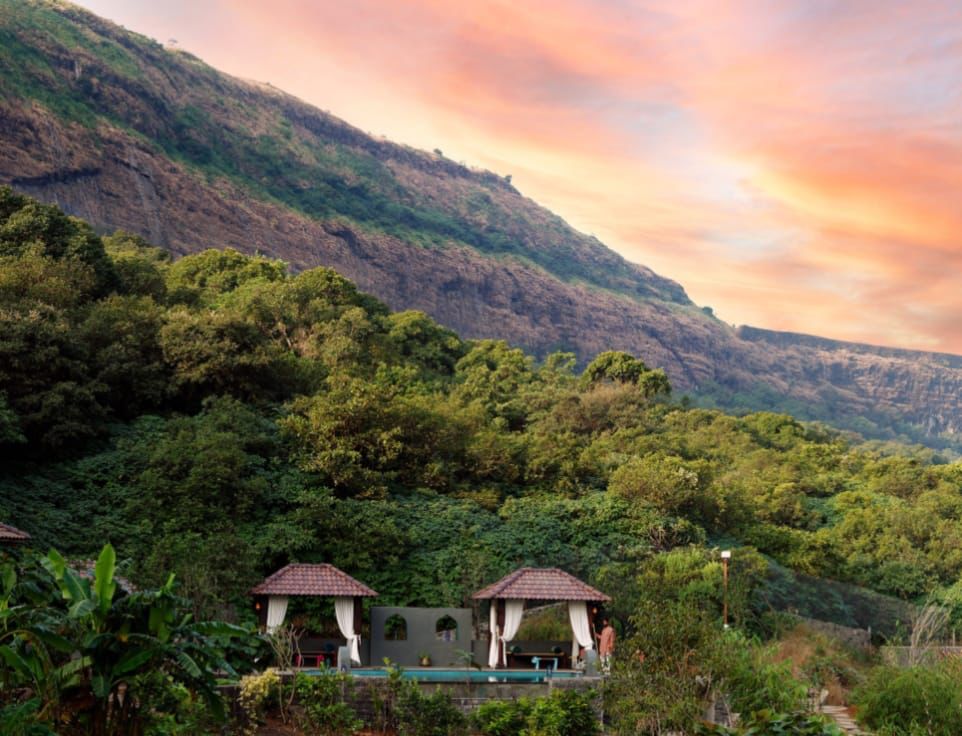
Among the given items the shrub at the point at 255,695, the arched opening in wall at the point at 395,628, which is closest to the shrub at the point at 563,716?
the shrub at the point at 255,695

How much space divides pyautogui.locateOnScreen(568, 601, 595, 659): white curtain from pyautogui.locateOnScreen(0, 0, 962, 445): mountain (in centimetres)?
5240

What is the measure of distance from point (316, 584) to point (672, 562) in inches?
396

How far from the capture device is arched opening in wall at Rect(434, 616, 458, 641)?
75.4ft

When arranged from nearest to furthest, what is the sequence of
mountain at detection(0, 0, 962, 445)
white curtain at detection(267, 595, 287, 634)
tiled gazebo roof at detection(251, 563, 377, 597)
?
tiled gazebo roof at detection(251, 563, 377, 597)
white curtain at detection(267, 595, 287, 634)
mountain at detection(0, 0, 962, 445)

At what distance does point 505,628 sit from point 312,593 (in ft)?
13.3

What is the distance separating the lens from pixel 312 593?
2136 centimetres

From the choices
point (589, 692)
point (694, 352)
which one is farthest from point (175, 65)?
point (589, 692)

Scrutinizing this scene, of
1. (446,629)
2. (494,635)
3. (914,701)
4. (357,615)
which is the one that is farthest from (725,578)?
(357,615)

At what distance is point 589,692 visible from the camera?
1817 cm

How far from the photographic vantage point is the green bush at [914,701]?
17.0m

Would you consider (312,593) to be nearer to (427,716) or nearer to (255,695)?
(255,695)

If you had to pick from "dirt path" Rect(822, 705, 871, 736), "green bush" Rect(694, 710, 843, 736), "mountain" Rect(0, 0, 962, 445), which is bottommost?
"dirt path" Rect(822, 705, 871, 736)

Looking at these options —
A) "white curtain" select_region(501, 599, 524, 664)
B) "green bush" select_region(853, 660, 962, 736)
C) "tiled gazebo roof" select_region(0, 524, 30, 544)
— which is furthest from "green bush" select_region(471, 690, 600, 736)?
"tiled gazebo roof" select_region(0, 524, 30, 544)

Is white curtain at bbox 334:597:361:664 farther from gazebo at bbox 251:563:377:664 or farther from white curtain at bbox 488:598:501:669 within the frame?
white curtain at bbox 488:598:501:669
